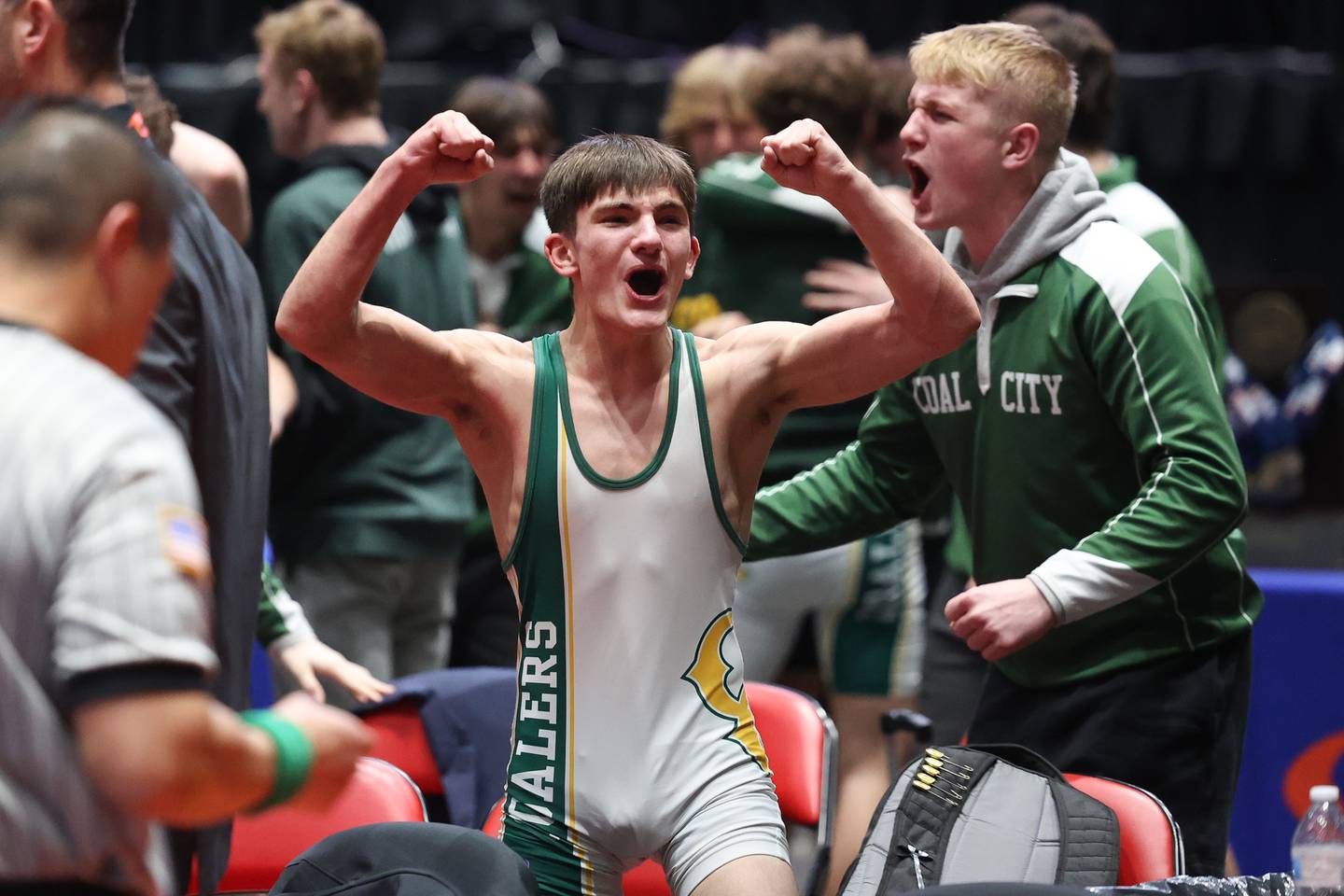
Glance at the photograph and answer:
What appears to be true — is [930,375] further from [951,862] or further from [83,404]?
[83,404]

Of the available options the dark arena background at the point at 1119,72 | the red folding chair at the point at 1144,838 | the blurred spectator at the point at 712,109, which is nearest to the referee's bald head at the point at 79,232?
the red folding chair at the point at 1144,838

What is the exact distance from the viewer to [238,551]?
8.99ft

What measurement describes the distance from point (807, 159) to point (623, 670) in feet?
2.74

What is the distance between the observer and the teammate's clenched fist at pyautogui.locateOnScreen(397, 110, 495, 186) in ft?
8.61

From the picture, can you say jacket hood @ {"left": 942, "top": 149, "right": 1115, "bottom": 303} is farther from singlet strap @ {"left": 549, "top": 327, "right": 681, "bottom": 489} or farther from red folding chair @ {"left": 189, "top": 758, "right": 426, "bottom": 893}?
red folding chair @ {"left": 189, "top": 758, "right": 426, "bottom": 893}

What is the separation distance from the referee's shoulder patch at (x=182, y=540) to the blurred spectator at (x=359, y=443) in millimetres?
2775

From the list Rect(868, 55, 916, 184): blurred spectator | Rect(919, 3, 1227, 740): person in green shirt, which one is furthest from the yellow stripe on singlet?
Rect(868, 55, 916, 184): blurred spectator

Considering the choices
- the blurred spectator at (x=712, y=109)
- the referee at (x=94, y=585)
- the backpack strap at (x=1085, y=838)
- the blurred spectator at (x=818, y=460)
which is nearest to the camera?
the referee at (x=94, y=585)

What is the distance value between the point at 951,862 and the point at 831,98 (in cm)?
234

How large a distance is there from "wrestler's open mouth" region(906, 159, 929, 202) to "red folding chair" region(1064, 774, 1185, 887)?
1219 mm

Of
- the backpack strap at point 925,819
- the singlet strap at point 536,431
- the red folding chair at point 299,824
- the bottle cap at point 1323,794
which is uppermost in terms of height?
the singlet strap at point 536,431

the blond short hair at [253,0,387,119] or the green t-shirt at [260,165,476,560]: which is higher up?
the blond short hair at [253,0,387,119]

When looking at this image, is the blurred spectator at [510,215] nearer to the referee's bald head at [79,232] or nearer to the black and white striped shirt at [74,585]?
the referee's bald head at [79,232]

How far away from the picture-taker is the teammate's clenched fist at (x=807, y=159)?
2646 mm
